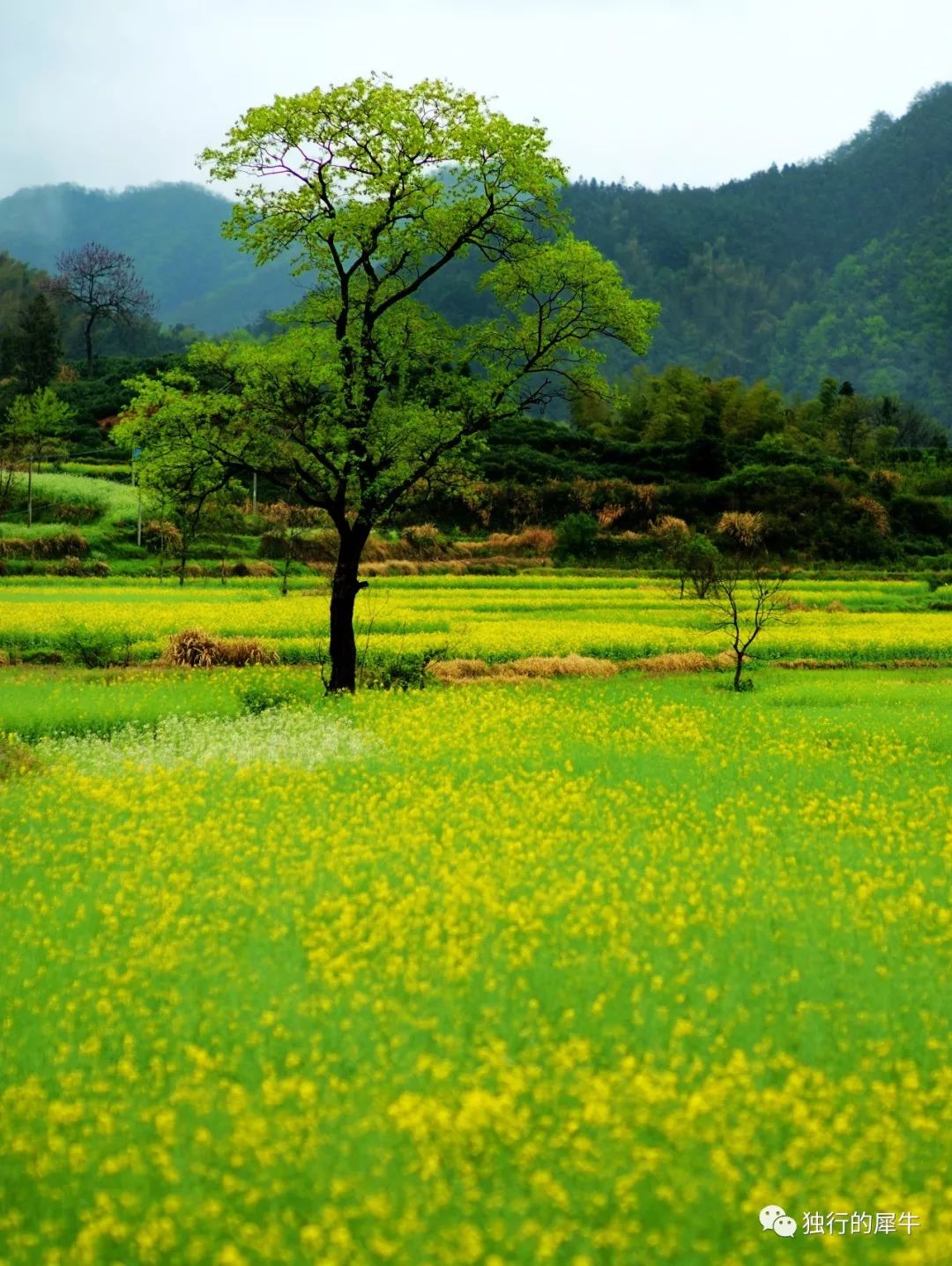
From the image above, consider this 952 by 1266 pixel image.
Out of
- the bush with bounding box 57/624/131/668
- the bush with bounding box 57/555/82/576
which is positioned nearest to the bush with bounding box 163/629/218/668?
the bush with bounding box 57/624/131/668

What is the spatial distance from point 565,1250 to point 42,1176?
334 centimetres

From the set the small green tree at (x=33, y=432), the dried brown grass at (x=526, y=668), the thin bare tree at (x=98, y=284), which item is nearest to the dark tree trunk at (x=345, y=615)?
the dried brown grass at (x=526, y=668)

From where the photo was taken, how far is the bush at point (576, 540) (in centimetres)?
6241

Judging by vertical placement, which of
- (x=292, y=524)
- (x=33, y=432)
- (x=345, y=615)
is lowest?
(x=345, y=615)

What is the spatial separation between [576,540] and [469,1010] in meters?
55.3

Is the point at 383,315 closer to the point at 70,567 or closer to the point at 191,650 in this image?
the point at 191,650

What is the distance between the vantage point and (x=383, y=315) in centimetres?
2347

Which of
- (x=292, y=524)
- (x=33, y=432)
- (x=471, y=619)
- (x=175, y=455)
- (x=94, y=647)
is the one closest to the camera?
(x=175, y=455)

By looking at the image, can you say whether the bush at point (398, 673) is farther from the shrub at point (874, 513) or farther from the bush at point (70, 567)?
the shrub at point (874, 513)

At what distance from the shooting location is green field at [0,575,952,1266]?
6133 mm

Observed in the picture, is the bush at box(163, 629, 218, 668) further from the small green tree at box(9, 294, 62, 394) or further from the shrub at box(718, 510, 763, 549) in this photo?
the small green tree at box(9, 294, 62, 394)

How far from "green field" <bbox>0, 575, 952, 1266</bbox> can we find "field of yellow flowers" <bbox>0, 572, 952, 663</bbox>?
437 inches

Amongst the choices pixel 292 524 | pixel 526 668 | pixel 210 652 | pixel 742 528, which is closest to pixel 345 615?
pixel 526 668

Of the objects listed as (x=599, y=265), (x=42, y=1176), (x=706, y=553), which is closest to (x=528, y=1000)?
(x=42, y=1176)
